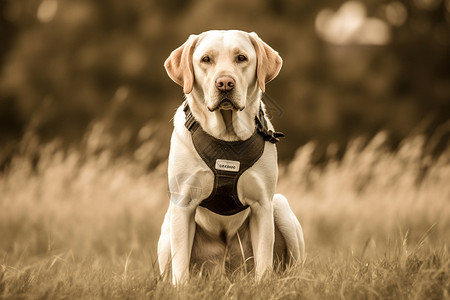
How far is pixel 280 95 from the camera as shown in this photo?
→ 11203mm

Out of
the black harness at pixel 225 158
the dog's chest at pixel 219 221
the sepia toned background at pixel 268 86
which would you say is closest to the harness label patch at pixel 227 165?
the black harness at pixel 225 158

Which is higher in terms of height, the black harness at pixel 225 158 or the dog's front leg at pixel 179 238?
the black harness at pixel 225 158

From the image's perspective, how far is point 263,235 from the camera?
3293 millimetres

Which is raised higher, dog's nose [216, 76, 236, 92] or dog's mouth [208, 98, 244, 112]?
dog's nose [216, 76, 236, 92]

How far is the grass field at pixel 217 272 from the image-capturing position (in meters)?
2.67

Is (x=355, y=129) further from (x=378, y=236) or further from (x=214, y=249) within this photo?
(x=214, y=249)

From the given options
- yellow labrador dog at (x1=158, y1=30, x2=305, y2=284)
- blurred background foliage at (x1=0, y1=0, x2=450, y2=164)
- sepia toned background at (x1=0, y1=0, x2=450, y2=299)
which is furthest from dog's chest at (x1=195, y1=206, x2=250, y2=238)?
blurred background foliage at (x1=0, y1=0, x2=450, y2=164)

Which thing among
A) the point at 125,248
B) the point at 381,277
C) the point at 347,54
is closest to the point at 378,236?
the point at 125,248

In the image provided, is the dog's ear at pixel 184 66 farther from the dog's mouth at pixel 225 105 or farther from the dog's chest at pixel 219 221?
the dog's chest at pixel 219 221

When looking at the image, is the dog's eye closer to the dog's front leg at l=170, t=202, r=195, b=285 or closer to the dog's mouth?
the dog's mouth

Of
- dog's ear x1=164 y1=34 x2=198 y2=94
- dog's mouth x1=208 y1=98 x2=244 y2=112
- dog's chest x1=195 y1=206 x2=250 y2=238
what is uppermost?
dog's ear x1=164 y1=34 x2=198 y2=94

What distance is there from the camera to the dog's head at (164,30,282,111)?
307 centimetres

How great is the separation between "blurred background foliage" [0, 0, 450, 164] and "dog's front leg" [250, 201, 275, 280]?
25.4 feet

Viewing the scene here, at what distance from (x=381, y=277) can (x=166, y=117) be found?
8439 mm
